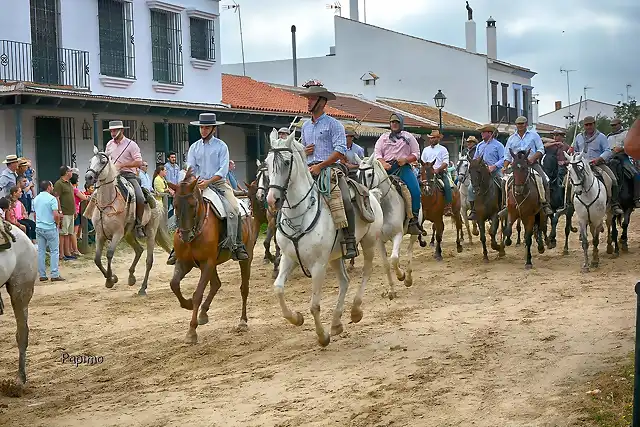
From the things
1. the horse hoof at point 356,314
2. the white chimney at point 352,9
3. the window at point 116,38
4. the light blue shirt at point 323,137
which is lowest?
the horse hoof at point 356,314

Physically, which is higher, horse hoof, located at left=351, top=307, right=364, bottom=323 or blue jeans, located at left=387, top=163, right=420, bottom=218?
blue jeans, located at left=387, top=163, right=420, bottom=218

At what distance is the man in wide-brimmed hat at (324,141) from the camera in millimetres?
9922

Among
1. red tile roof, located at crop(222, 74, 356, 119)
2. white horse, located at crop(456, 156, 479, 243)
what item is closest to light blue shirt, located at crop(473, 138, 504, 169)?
white horse, located at crop(456, 156, 479, 243)

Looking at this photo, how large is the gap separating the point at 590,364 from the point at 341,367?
7.81ft

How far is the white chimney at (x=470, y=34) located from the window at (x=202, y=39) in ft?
95.2

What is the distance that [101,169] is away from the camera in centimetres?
1397

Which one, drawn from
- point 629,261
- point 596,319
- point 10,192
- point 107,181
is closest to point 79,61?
point 10,192

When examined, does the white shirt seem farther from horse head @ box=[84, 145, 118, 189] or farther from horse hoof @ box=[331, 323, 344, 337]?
horse hoof @ box=[331, 323, 344, 337]

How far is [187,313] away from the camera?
12484 mm

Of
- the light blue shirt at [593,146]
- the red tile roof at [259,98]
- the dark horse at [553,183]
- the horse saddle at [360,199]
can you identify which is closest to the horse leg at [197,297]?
the horse saddle at [360,199]

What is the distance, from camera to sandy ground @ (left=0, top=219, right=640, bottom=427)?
7312mm

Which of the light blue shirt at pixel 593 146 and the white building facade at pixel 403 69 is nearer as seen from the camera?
the light blue shirt at pixel 593 146

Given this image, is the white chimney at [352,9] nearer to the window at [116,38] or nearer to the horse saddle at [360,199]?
the window at [116,38]

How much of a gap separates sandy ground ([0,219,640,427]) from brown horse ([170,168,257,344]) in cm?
53
